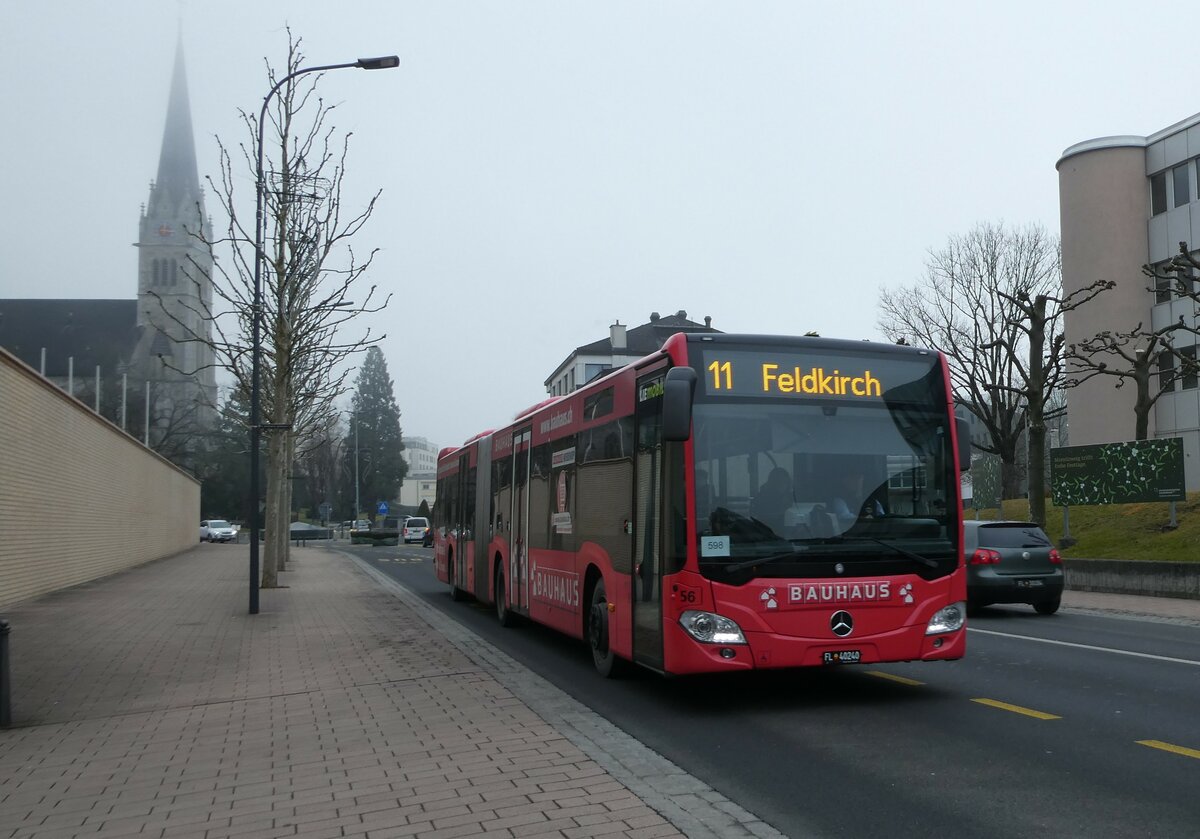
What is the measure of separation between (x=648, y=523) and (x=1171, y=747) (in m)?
3.99

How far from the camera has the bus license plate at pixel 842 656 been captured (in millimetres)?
8375

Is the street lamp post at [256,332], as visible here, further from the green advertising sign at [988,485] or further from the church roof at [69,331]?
the church roof at [69,331]

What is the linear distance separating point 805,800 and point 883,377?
412cm

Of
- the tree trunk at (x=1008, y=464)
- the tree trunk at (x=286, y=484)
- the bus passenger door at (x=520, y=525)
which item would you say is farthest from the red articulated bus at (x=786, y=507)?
the tree trunk at (x=1008, y=464)

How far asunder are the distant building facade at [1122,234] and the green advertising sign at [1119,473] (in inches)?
659

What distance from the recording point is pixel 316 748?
24.6 feet

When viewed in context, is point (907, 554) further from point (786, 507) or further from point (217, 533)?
point (217, 533)

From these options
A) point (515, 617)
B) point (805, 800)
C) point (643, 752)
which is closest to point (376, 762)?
point (643, 752)

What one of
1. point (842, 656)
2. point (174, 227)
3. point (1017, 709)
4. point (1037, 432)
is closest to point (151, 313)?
point (174, 227)

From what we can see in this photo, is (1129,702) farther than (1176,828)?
Yes

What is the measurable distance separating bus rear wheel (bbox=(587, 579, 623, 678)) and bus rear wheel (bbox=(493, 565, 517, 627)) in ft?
15.7

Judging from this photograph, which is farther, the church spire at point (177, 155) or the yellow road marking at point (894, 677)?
the church spire at point (177, 155)

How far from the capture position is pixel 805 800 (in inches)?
235

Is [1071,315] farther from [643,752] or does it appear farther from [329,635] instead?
[643,752]
